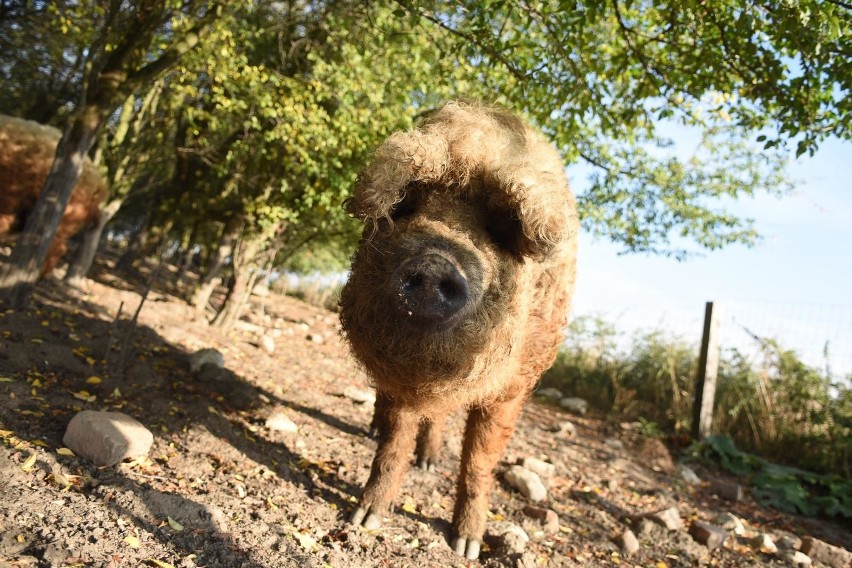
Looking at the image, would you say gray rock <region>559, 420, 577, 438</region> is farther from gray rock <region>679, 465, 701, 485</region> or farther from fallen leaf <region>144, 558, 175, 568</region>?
fallen leaf <region>144, 558, 175, 568</region>

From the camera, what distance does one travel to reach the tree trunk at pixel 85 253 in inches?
305

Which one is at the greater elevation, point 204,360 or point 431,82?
point 431,82

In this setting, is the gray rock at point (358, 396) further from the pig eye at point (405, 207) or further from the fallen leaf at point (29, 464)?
the pig eye at point (405, 207)

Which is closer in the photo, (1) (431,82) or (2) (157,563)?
(2) (157,563)

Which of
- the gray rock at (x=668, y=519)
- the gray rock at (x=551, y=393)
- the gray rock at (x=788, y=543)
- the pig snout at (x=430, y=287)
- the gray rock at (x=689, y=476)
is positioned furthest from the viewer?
the gray rock at (x=551, y=393)

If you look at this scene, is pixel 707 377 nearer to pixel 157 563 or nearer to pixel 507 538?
pixel 507 538

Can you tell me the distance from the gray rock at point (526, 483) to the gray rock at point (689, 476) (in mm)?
2622

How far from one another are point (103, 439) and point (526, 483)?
10.5ft

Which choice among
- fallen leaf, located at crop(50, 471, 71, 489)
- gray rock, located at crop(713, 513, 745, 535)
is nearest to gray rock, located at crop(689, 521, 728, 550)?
gray rock, located at crop(713, 513, 745, 535)

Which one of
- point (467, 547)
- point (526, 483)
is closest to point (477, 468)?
point (467, 547)

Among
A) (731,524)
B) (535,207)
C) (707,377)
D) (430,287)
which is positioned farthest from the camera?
(707,377)

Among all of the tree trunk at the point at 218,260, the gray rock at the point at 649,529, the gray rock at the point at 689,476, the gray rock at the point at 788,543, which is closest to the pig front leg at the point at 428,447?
the gray rock at the point at 649,529

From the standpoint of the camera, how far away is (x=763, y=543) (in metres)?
4.52

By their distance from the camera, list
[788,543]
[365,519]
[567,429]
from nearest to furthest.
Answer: [365,519] < [788,543] < [567,429]
